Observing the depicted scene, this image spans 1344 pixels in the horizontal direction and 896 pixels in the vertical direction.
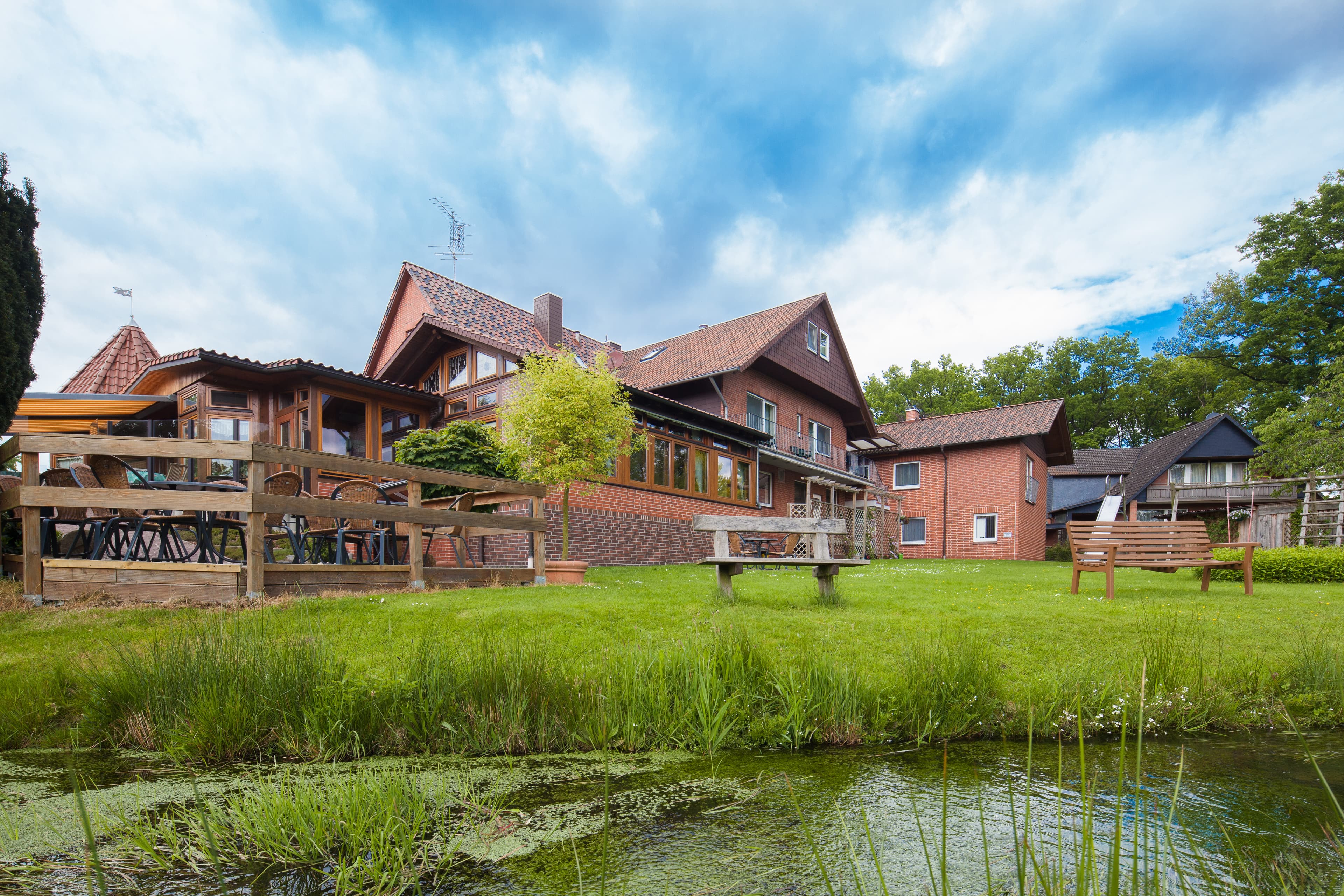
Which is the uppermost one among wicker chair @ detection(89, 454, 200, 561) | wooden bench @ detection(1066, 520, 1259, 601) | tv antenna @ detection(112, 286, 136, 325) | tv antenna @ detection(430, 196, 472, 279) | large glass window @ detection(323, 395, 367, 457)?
tv antenna @ detection(430, 196, 472, 279)

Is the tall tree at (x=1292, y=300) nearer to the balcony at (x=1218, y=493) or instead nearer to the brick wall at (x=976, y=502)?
the balcony at (x=1218, y=493)

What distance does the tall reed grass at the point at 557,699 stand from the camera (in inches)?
138

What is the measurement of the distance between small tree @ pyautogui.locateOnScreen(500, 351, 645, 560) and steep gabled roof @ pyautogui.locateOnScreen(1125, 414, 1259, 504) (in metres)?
32.7

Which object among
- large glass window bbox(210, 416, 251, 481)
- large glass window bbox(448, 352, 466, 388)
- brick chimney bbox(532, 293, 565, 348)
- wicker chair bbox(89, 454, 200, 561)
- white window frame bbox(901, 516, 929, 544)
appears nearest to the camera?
wicker chair bbox(89, 454, 200, 561)

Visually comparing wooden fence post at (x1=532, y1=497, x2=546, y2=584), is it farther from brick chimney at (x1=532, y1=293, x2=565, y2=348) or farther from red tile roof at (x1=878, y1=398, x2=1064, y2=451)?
red tile roof at (x1=878, y1=398, x2=1064, y2=451)

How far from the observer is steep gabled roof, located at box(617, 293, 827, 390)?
809 inches

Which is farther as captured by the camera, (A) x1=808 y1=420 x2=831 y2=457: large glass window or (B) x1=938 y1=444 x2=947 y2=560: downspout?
(B) x1=938 y1=444 x2=947 y2=560: downspout

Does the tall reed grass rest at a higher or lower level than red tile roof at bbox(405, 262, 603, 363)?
lower

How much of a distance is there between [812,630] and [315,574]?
15.4 ft

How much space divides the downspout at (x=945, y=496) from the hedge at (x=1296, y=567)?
16177 mm

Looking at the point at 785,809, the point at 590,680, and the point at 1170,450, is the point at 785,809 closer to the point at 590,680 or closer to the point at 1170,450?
the point at 590,680

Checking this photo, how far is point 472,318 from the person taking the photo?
17.3 metres

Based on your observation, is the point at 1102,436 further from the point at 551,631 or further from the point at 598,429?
the point at 551,631

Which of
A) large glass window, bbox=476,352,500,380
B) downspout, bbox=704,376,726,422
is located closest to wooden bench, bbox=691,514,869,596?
large glass window, bbox=476,352,500,380
